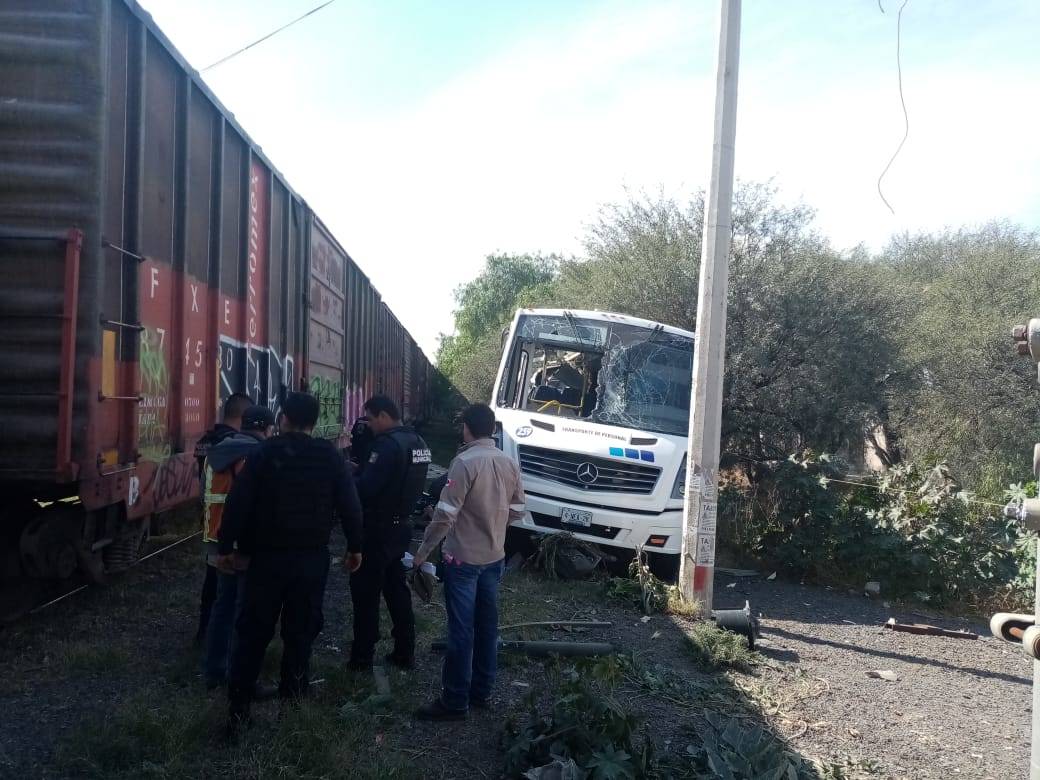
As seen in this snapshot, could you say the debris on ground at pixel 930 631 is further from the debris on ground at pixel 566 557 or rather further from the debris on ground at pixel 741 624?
the debris on ground at pixel 566 557

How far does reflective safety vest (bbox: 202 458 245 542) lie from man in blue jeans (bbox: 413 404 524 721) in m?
1.00

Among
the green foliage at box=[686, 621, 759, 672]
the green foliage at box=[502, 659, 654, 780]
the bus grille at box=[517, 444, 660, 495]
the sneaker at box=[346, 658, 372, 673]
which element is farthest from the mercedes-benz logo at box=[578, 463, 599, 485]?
the green foliage at box=[502, 659, 654, 780]

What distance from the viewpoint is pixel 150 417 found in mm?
5180

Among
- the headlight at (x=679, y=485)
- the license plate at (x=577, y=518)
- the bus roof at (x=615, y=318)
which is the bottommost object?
the license plate at (x=577, y=518)

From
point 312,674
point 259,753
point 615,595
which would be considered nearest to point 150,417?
point 312,674

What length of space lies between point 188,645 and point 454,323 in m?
41.1

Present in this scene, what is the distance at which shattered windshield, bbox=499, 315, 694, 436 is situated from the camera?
9.19 meters

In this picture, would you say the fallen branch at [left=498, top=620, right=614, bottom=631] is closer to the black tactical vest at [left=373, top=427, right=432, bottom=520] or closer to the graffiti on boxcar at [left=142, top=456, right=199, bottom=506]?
the black tactical vest at [left=373, top=427, right=432, bottom=520]

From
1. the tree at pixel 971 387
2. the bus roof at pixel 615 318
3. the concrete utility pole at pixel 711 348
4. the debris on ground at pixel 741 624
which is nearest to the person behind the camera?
the debris on ground at pixel 741 624

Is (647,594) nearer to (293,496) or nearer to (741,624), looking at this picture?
(741,624)

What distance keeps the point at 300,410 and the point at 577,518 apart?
15.4 feet

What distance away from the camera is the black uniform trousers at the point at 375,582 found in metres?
4.82

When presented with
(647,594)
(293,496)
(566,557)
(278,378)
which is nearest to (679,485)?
(566,557)

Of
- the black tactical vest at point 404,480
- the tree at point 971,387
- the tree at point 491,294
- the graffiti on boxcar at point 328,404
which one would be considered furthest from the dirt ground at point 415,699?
the tree at point 491,294
